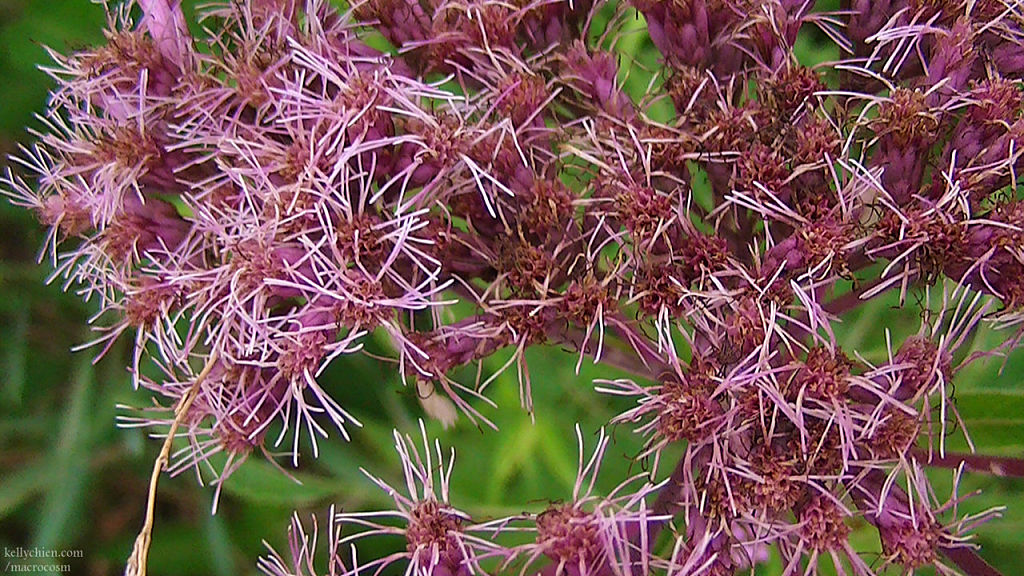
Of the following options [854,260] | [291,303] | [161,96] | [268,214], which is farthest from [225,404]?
[854,260]

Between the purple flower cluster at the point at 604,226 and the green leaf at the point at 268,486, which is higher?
the purple flower cluster at the point at 604,226

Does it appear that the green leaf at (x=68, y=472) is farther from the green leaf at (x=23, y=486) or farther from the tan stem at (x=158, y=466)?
the tan stem at (x=158, y=466)

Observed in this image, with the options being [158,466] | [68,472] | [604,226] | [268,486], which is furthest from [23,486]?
[604,226]

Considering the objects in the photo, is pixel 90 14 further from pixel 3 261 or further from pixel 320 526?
pixel 320 526

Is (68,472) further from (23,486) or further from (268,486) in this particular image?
(268,486)

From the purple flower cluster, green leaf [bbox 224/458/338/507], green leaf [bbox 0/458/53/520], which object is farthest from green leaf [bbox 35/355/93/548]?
the purple flower cluster

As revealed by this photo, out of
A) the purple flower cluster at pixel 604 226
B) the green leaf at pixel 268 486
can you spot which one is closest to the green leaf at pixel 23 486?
the green leaf at pixel 268 486

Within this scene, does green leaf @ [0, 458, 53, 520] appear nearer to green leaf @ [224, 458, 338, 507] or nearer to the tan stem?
green leaf @ [224, 458, 338, 507]

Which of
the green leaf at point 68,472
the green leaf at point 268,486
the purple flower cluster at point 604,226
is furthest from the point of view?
the green leaf at point 68,472
